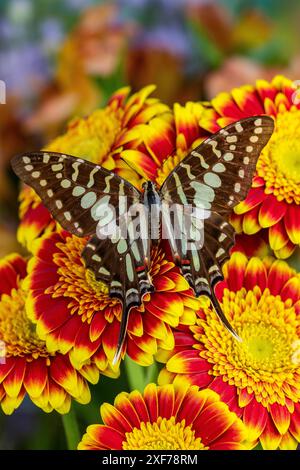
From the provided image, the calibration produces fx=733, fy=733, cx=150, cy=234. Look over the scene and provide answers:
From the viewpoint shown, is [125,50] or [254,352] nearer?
[254,352]

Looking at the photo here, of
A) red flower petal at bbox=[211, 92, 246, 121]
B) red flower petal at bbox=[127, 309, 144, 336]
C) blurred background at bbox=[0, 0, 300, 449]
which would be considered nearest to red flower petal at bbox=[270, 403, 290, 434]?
red flower petal at bbox=[127, 309, 144, 336]

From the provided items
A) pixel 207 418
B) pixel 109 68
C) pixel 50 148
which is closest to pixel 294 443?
pixel 207 418

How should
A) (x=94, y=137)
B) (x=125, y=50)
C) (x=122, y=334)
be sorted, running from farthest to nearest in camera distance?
(x=125, y=50)
(x=94, y=137)
(x=122, y=334)

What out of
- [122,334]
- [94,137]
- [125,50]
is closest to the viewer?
[122,334]

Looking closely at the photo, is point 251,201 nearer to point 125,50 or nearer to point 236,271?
point 236,271

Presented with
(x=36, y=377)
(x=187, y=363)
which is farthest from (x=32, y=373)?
(x=187, y=363)
